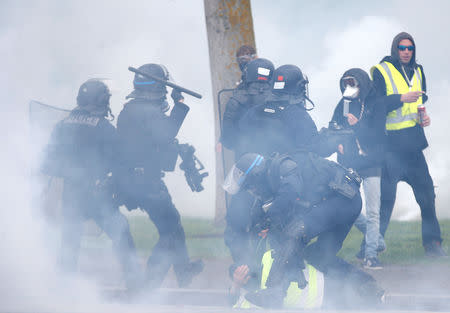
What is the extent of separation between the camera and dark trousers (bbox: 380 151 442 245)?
7625mm

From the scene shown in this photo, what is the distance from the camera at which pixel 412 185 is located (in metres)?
7.78

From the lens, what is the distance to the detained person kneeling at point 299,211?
17.7 ft

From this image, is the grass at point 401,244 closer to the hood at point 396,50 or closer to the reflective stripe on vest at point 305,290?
the hood at point 396,50

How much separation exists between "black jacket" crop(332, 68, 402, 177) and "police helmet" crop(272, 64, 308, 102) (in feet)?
5.45

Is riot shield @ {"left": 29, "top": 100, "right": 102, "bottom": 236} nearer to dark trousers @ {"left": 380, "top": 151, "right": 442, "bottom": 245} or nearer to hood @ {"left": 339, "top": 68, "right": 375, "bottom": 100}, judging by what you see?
hood @ {"left": 339, "top": 68, "right": 375, "bottom": 100}

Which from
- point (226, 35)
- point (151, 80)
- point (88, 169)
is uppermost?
point (226, 35)

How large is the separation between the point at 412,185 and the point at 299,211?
8.60 feet

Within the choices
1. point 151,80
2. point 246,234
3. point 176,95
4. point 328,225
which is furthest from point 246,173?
point 151,80

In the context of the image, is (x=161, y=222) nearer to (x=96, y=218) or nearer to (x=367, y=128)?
(x=96, y=218)

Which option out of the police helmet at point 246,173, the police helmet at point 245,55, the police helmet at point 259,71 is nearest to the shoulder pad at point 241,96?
the police helmet at point 259,71

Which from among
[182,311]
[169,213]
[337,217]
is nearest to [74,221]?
[169,213]

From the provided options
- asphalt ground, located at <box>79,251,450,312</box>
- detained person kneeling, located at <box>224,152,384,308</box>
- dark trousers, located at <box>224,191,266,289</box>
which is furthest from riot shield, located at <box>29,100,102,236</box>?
detained person kneeling, located at <box>224,152,384,308</box>

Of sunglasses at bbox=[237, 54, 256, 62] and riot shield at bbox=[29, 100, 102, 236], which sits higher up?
sunglasses at bbox=[237, 54, 256, 62]

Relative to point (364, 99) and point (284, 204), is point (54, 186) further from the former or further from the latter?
point (284, 204)
